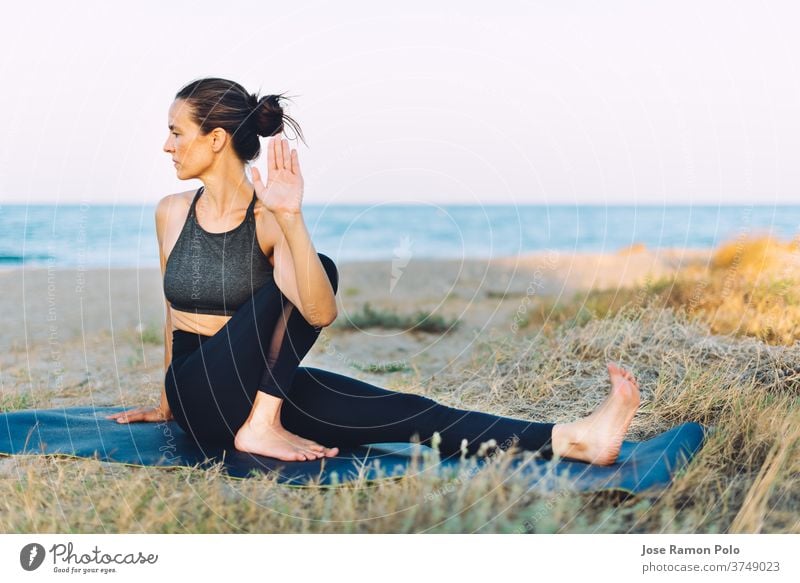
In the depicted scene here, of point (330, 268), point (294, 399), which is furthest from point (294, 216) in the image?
point (294, 399)

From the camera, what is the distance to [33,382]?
5.38 meters

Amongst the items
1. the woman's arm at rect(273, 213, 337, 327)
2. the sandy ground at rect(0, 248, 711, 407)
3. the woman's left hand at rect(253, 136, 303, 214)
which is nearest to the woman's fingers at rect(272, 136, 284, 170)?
the woman's left hand at rect(253, 136, 303, 214)

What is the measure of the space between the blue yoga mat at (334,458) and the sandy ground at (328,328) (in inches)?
40.3

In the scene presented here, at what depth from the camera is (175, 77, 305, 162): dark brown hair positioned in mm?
3396

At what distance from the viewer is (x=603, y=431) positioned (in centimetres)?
313

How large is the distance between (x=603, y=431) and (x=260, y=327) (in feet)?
4.42

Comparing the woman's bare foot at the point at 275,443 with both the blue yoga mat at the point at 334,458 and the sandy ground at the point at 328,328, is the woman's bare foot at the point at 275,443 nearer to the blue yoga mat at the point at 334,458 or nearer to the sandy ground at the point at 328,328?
the blue yoga mat at the point at 334,458

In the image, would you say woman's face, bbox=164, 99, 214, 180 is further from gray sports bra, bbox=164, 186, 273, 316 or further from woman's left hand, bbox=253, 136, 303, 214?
woman's left hand, bbox=253, 136, 303, 214

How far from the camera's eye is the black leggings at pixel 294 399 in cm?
324

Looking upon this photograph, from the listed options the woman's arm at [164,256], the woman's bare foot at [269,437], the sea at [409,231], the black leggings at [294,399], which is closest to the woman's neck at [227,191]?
the woman's arm at [164,256]

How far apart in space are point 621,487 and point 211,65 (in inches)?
105

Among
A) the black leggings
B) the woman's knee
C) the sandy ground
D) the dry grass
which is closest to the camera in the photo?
the dry grass

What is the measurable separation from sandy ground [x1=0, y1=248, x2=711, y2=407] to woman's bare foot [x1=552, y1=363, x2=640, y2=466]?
192cm

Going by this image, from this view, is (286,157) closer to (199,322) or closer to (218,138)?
(218,138)
